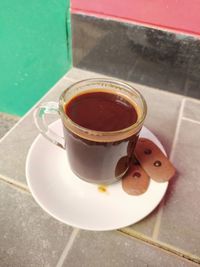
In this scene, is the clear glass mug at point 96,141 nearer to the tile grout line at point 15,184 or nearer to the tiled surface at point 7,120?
the tile grout line at point 15,184

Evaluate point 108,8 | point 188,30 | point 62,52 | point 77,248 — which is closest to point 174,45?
point 188,30

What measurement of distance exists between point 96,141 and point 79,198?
0.09 metres

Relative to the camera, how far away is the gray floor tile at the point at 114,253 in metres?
0.38

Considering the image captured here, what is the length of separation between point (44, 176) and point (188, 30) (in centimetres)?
40

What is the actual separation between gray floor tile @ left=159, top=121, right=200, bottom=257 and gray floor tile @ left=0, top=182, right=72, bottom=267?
152 mm

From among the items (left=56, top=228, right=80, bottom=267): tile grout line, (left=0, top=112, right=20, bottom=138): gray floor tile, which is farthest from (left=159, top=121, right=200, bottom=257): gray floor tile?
(left=0, top=112, right=20, bottom=138): gray floor tile

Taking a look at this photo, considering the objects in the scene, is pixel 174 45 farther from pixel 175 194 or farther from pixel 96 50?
pixel 175 194

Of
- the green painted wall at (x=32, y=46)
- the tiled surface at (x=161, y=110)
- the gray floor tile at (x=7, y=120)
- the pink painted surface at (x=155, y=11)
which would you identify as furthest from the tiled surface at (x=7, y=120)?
the pink painted surface at (x=155, y=11)

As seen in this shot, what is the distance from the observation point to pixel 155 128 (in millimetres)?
587

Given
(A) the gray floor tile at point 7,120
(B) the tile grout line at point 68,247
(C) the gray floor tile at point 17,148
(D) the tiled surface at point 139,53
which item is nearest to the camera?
(B) the tile grout line at point 68,247

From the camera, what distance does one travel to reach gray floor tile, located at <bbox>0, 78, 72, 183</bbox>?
482mm

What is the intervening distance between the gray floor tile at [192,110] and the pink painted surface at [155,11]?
0.16m

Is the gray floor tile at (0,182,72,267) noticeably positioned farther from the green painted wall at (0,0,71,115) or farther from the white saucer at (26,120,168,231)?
the green painted wall at (0,0,71,115)

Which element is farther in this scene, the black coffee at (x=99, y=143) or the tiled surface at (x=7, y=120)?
the tiled surface at (x=7, y=120)
